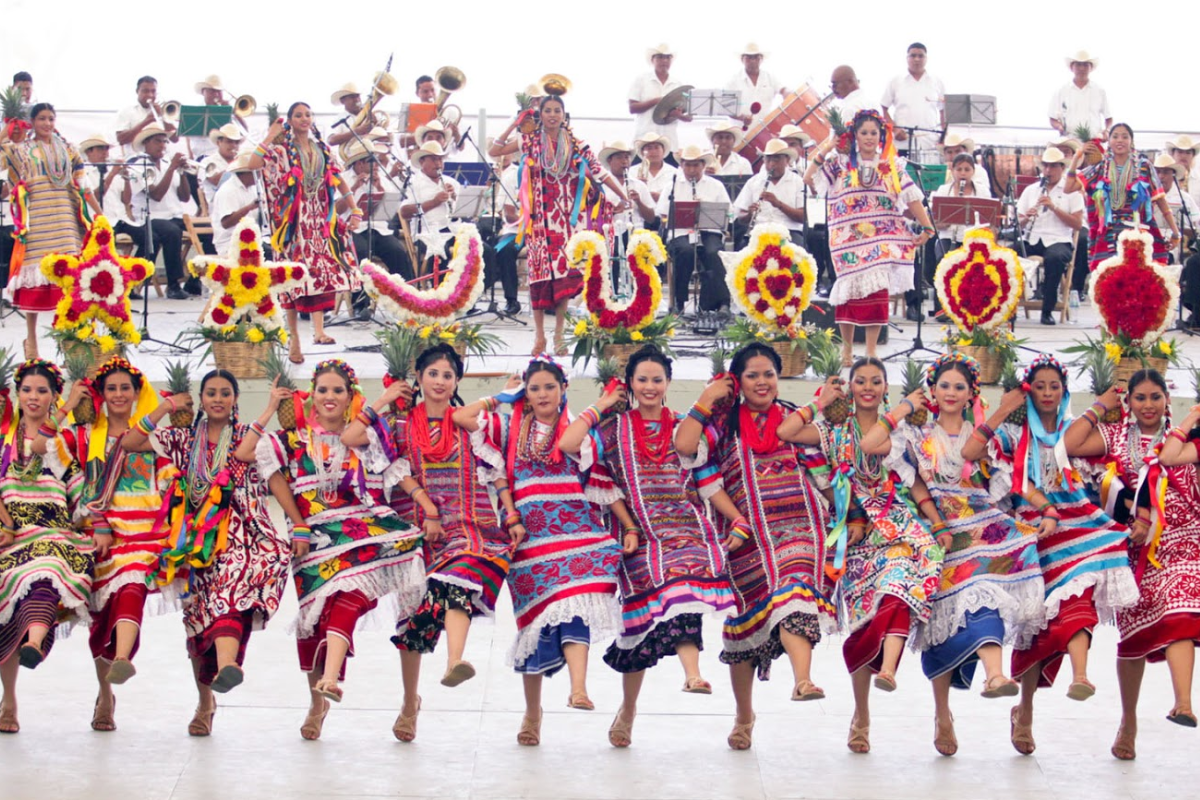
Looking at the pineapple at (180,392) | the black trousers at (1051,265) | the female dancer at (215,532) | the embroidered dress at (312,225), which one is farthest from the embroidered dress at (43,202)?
the black trousers at (1051,265)

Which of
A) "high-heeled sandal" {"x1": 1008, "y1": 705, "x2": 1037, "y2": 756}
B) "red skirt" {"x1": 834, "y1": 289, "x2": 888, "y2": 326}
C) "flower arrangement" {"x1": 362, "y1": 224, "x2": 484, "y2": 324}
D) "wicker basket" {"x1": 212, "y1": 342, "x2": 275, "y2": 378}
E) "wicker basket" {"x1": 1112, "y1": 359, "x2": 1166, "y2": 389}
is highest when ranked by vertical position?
"flower arrangement" {"x1": 362, "y1": 224, "x2": 484, "y2": 324}

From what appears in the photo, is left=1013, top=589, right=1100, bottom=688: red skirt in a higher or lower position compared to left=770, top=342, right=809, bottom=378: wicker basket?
lower

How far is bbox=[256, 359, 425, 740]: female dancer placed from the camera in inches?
243

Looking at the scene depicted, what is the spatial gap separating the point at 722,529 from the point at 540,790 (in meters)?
1.26

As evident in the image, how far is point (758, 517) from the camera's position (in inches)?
247

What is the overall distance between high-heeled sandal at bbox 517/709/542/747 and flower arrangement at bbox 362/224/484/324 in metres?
3.03

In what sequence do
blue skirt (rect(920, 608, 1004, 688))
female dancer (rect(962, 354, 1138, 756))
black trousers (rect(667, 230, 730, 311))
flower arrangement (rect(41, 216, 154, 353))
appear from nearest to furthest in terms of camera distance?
blue skirt (rect(920, 608, 1004, 688)), female dancer (rect(962, 354, 1138, 756)), flower arrangement (rect(41, 216, 154, 353)), black trousers (rect(667, 230, 730, 311))

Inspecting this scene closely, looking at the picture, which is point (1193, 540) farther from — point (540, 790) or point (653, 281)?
point (653, 281)

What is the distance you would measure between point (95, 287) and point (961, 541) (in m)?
5.63

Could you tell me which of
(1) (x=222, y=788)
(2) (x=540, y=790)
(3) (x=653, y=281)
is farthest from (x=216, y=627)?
(3) (x=653, y=281)

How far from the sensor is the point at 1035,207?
1354 cm

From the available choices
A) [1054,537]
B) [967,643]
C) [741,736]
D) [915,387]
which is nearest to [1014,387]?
[915,387]

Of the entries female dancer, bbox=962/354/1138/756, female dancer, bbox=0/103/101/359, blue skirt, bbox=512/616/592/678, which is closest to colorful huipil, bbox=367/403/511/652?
blue skirt, bbox=512/616/592/678

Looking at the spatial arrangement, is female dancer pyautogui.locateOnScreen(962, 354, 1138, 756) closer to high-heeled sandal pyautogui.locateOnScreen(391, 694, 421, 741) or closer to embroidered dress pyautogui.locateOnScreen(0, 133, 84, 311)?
high-heeled sandal pyautogui.locateOnScreen(391, 694, 421, 741)
